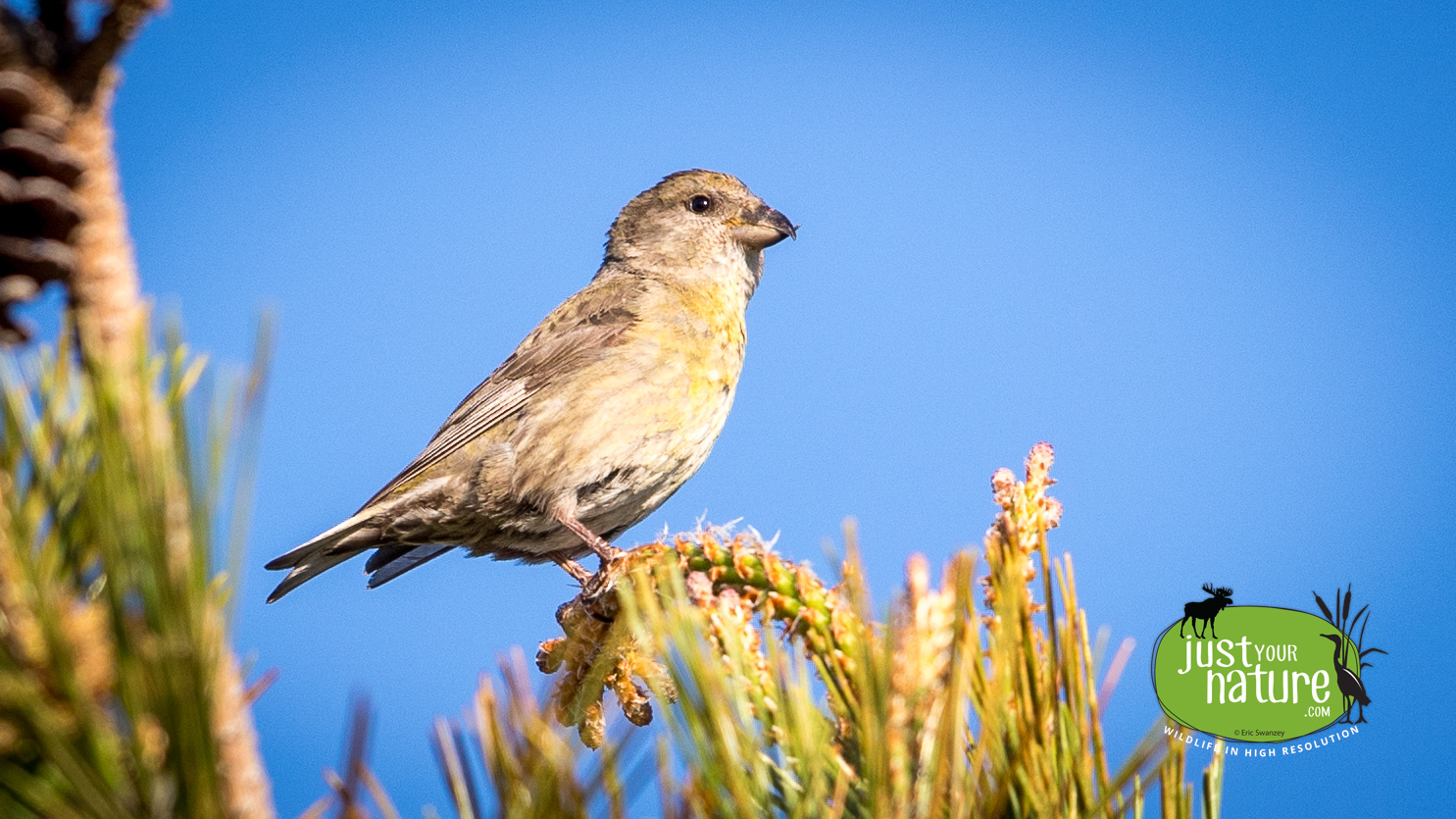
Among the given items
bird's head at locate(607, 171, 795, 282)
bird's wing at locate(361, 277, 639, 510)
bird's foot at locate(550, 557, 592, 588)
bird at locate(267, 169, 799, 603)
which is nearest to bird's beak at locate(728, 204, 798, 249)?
bird's head at locate(607, 171, 795, 282)

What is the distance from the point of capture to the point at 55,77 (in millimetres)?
1146

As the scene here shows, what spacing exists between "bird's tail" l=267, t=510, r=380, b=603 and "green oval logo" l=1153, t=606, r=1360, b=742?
3.28 m

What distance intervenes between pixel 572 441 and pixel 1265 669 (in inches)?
112

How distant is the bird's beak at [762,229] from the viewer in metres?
5.94

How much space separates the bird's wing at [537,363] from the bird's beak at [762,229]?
2.05ft

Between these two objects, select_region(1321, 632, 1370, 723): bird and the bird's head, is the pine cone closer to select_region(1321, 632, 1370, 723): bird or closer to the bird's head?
select_region(1321, 632, 1370, 723): bird

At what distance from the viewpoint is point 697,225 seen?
6.10 m

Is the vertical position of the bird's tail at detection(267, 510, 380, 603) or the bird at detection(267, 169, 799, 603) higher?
the bird at detection(267, 169, 799, 603)

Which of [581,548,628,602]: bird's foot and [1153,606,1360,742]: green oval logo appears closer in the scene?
[1153,606,1360,742]: green oval logo

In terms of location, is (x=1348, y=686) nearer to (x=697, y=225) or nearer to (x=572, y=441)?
(x=572, y=441)
